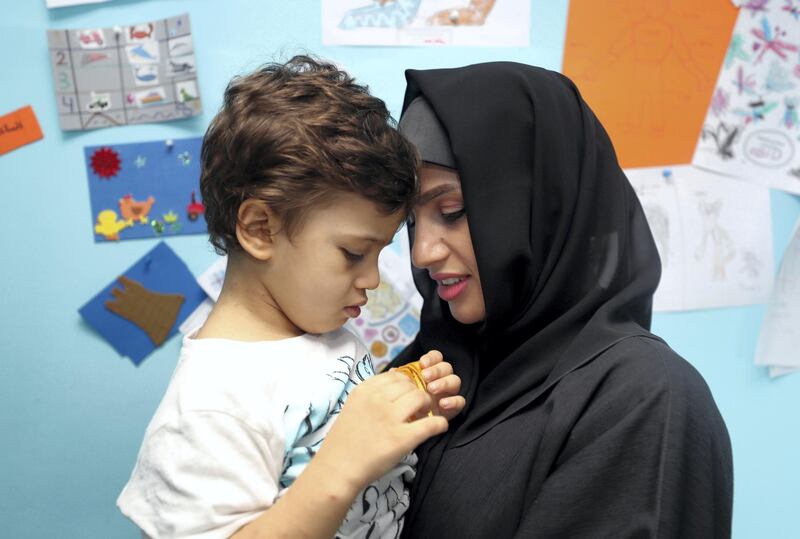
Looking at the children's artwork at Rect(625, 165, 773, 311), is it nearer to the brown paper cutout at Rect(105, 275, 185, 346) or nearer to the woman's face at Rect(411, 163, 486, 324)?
the woman's face at Rect(411, 163, 486, 324)

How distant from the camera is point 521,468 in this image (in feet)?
2.93

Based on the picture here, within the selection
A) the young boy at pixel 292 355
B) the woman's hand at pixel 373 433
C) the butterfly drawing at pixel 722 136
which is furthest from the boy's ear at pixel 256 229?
the butterfly drawing at pixel 722 136

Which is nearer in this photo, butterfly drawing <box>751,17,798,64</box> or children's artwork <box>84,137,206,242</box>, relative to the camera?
children's artwork <box>84,137,206,242</box>

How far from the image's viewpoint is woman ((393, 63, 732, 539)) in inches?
33.0

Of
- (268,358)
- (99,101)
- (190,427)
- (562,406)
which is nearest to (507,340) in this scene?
(562,406)

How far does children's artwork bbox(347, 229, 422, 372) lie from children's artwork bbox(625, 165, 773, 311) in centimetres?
53

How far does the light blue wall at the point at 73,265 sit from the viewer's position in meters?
1.37

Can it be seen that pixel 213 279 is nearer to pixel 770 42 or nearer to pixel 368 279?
pixel 368 279

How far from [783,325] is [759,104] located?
49 cm

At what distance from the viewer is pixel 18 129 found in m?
1.37

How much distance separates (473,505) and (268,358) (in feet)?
1.09

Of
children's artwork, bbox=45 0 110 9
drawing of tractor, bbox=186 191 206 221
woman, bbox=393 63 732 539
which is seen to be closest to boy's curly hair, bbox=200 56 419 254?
woman, bbox=393 63 732 539

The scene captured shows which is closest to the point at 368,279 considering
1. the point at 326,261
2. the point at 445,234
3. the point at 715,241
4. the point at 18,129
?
the point at 326,261

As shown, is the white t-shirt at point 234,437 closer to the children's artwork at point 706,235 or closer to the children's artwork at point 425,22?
the children's artwork at point 425,22
